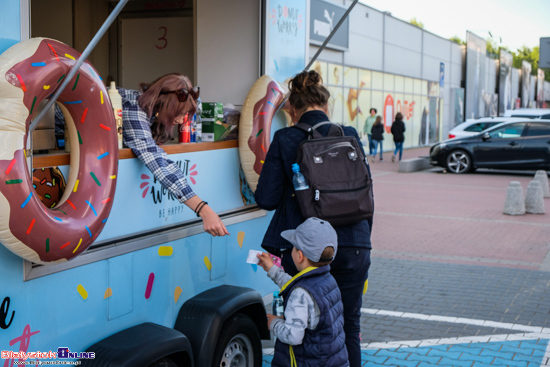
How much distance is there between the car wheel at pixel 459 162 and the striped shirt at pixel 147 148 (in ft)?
58.3

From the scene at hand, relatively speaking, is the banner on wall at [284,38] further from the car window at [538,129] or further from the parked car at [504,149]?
the car window at [538,129]

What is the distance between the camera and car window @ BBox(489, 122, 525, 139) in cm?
1961

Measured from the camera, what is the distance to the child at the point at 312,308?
325 centimetres

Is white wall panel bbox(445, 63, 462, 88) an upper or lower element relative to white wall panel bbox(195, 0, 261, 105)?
upper

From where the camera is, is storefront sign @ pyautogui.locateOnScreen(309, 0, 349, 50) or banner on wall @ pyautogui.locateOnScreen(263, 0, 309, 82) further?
storefront sign @ pyautogui.locateOnScreen(309, 0, 349, 50)

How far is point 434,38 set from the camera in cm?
3831

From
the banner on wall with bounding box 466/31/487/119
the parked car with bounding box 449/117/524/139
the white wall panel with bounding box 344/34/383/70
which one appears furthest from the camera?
the banner on wall with bounding box 466/31/487/119

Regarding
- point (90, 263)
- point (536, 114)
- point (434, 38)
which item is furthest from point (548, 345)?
point (434, 38)

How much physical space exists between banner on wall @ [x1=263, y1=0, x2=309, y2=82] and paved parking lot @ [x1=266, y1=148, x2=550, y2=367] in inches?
92.4

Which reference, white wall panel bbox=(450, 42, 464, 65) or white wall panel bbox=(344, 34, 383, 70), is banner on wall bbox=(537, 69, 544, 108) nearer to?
white wall panel bbox=(450, 42, 464, 65)

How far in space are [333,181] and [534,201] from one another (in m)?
10.2

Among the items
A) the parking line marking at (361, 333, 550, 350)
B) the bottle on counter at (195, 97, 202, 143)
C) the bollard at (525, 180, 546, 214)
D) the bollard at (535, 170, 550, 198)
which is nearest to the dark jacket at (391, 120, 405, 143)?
the bollard at (535, 170, 550, 198)

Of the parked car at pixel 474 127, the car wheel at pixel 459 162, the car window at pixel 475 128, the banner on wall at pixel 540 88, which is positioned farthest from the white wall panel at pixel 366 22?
the banner on wall at pixel 540 88

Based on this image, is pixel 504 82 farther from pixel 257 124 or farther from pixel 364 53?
pixel 257 124
